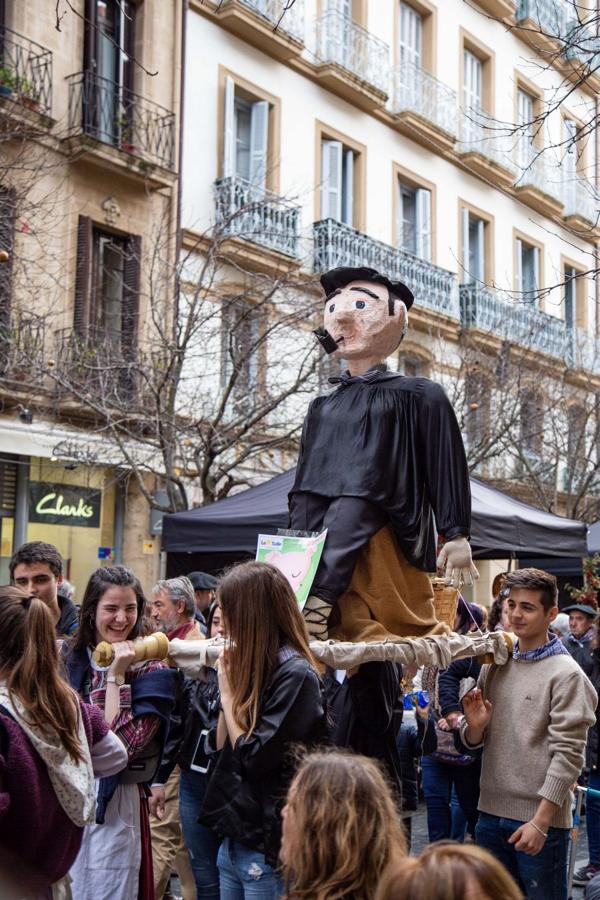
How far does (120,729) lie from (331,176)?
56.2 ft

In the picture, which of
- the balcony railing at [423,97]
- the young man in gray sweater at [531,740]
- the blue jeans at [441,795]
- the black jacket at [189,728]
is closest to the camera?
the young man in gray sweater at [531,740]

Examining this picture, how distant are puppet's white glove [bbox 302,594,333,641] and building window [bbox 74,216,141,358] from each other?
36.4ft

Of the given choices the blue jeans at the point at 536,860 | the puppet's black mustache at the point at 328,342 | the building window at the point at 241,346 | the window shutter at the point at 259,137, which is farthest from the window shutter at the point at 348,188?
the blue jeans at the point at 536,860

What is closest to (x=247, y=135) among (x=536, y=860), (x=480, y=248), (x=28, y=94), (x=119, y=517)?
(x=28, y=94)

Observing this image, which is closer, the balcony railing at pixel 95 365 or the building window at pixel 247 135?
the balcony railing at pixel 95 365

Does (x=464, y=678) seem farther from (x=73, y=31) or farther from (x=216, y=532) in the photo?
(x=73, y=31)

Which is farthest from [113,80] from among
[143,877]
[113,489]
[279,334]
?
[143,877]

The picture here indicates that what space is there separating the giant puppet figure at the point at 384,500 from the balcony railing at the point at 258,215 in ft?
39.5

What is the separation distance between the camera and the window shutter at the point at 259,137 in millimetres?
18406

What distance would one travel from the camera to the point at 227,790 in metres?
3.48

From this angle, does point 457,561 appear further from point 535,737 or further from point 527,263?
point 527,263

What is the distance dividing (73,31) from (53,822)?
14.6 m

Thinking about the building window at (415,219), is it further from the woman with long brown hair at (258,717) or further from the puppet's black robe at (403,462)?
the woman with long brown hair at (258,717)

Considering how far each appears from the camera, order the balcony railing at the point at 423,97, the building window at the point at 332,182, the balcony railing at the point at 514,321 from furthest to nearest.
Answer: the balcony railing at the point at 423,97 < the balcony railing at the point at 514,321 < the building window at the point at 332,182
